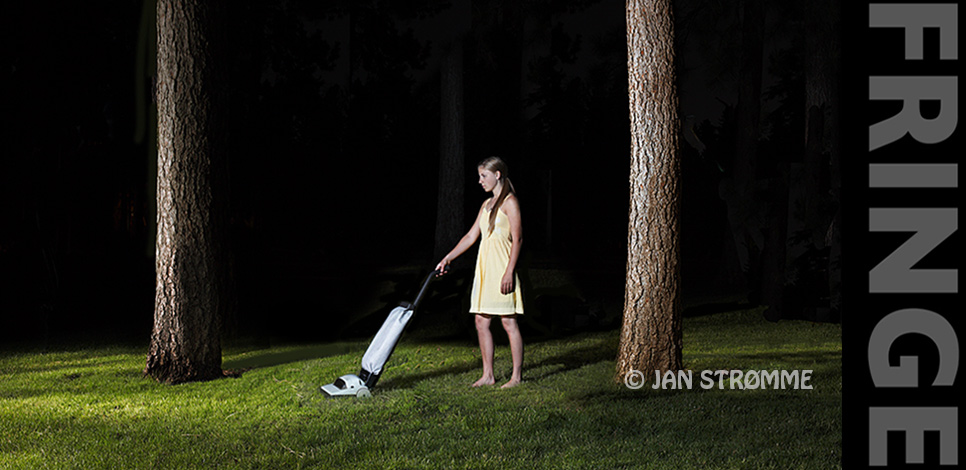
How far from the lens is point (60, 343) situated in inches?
499

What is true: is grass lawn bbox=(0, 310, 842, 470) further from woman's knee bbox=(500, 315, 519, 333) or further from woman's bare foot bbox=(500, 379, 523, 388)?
woman's knee bbox=(500, 315, 519, 333)

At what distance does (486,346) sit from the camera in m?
8.09

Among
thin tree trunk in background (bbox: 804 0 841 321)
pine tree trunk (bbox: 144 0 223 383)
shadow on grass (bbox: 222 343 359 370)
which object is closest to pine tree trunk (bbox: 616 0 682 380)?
pine tree trunk (bbox: 144 0 223 383)

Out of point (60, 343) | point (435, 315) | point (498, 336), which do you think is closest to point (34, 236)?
point (60, 343)

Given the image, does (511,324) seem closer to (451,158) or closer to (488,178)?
(488,178)

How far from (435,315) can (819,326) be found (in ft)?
19.1

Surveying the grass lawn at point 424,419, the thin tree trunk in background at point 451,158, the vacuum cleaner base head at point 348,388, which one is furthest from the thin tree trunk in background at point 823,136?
the vacuum cleaner base head at point 348,388

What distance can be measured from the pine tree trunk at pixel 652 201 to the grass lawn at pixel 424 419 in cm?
49

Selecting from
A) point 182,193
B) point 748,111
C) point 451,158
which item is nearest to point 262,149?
point 451,158

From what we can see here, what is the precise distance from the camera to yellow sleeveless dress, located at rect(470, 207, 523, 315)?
7.82 meters

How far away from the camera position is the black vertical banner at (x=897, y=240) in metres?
4.81

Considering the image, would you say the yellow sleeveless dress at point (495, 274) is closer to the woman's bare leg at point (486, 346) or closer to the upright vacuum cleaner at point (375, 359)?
the woman's bare leg at point (486, 346)

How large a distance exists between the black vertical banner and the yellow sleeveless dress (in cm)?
330

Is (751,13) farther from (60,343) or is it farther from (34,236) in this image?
(34,236)
